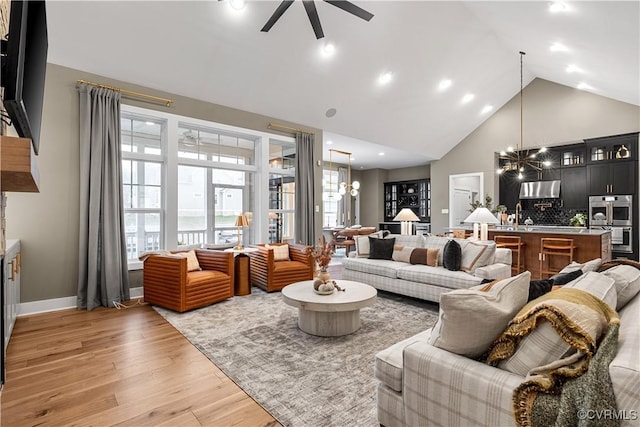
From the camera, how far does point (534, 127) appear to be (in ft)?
26.3

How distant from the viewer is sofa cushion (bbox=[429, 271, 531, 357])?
1354mm

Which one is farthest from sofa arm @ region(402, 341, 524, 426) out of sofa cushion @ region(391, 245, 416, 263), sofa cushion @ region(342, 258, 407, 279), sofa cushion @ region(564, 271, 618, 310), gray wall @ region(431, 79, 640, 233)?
gray wall @ region(431, 79, 640, 233)

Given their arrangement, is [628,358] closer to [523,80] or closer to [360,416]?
[360,416]

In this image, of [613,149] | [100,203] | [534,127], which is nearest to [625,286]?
[100,203]

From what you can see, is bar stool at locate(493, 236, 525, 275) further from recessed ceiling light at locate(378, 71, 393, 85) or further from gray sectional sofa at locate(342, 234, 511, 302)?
recessed ceiling light at locate(378, 71, 393, 85)

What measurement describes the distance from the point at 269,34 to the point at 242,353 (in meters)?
3.93

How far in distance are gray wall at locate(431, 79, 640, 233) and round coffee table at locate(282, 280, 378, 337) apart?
7016 mm

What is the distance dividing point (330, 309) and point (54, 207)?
3.55 metres

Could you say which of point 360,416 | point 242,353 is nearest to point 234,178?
point 242,353

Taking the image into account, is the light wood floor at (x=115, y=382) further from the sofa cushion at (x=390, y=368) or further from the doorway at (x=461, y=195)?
the doorway at (x=461, y=195)

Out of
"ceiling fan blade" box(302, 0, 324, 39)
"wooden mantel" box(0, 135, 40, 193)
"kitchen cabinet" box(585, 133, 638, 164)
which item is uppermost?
"ceiling fan blade" box(302, 0, 324, 39)

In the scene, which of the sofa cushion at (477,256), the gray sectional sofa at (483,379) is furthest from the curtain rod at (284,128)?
the gray sectional sofa at (483,379)

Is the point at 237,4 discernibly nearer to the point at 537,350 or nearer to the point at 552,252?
the point at 537,350

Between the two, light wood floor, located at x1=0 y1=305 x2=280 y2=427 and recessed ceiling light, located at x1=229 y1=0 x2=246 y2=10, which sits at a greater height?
recessed ceiling light, located at x1=229 y1=0 x2=246 y2=10
